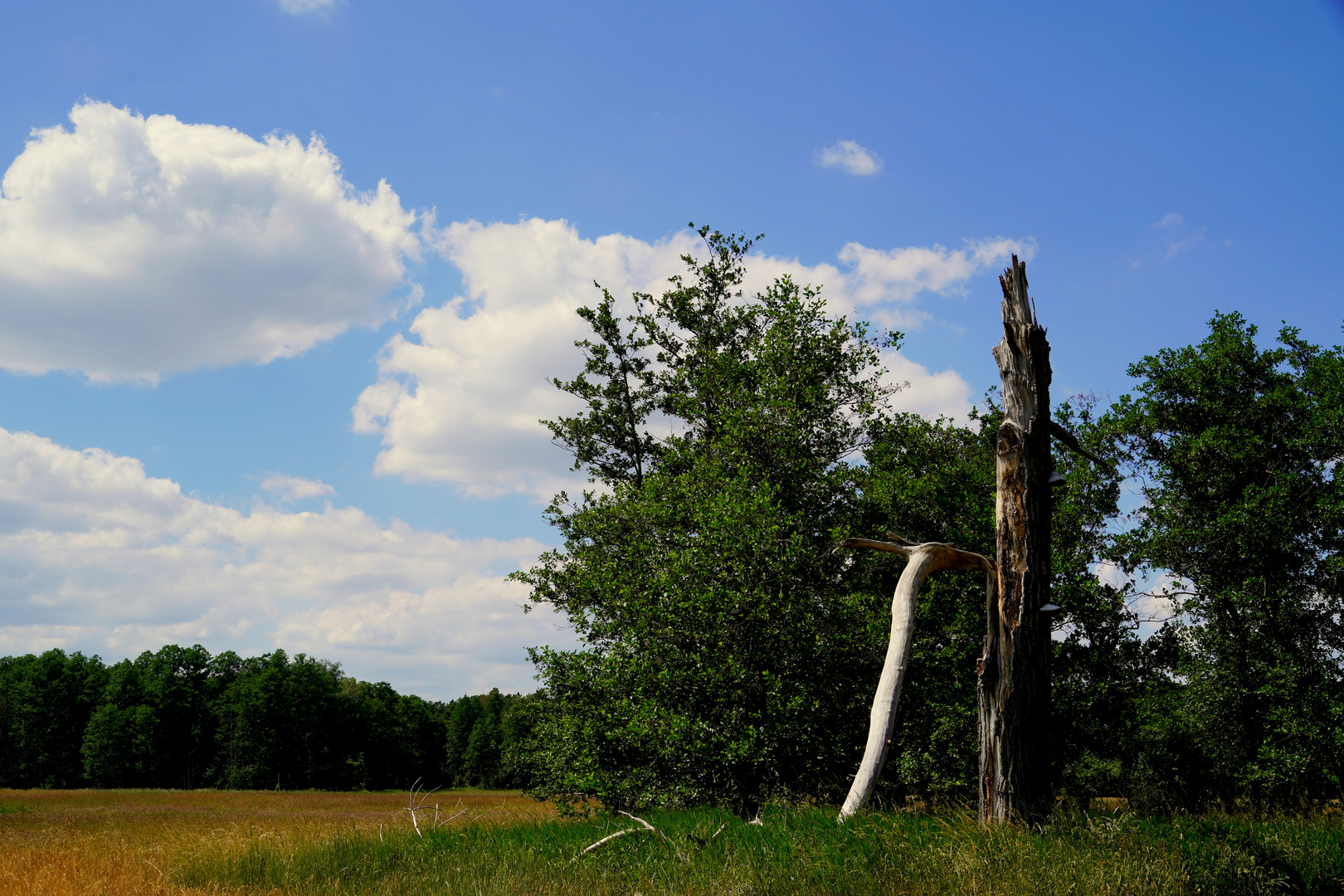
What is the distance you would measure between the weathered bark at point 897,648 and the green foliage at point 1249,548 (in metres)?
12.7

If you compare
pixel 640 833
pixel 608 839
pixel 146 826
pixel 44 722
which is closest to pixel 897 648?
pixel 640 833

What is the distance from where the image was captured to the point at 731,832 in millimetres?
9531

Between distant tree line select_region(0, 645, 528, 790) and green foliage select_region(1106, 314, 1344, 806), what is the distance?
2186 inches

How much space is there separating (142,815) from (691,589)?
122 ft

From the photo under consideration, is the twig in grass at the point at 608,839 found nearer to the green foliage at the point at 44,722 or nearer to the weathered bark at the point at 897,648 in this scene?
the weathered bark at the point at 897,648

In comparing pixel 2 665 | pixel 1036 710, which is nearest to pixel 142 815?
pixel 1036 710

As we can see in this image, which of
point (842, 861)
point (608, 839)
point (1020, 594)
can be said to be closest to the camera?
point (842, 861)

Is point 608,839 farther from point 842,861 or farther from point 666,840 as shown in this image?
point 842,861

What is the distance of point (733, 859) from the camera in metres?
8.38

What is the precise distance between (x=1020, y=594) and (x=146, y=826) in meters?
34.1

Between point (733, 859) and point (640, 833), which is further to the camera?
point (640, 833)

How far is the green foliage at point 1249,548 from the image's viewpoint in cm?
→ 1819

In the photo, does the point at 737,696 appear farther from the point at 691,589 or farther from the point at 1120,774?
the point at 1120,774

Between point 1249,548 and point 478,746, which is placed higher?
point 1249,548
